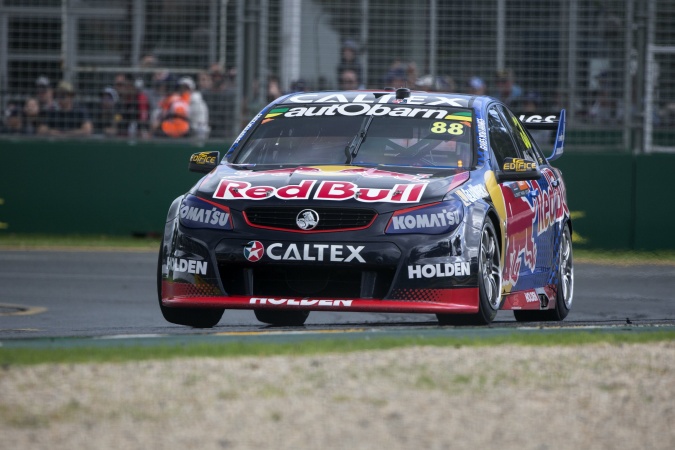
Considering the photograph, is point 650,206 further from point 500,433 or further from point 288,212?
point 500,433

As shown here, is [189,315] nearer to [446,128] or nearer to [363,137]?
[363,137]

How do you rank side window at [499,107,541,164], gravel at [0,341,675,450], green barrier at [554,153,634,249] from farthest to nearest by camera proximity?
1. green barrier at [554,153,634,249]
2. side window at [499,107,541,164]
3. gravel at [0,341,675,450]

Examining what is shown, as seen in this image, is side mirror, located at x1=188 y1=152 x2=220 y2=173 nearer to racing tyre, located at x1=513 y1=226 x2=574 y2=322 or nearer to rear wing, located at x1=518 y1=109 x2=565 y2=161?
racing tyre, located at x1=513 y1=226 x2=574 y2=322

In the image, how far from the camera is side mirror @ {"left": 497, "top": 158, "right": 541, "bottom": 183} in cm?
898

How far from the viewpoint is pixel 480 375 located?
6.05m

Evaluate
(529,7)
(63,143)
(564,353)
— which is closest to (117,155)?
(63,143)

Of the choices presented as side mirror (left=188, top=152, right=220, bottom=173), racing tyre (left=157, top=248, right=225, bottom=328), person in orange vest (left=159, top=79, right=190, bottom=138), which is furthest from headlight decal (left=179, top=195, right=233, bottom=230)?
person in orange vest (left=159, top=79, right=190, bottom=138)

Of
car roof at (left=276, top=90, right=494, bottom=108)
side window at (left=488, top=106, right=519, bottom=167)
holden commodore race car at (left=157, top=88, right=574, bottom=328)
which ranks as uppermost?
car roof at (left=276, top=90, right=494, bottom=108)

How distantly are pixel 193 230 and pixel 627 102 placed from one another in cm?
933

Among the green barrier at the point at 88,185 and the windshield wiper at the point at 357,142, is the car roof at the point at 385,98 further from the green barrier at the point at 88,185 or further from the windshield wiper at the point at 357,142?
the green barrier at the point at 88,185

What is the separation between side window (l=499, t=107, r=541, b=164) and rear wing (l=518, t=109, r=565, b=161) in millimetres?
399

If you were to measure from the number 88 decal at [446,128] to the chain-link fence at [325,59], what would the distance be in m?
6.98

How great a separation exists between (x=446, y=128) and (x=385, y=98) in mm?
620

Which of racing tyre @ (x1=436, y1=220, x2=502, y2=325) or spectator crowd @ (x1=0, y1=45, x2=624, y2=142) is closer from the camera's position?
racing tyre @ (x1=436, y1=220, x2=502, y2=325)
